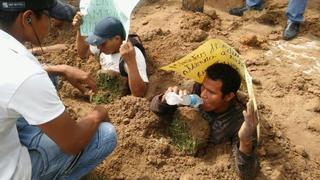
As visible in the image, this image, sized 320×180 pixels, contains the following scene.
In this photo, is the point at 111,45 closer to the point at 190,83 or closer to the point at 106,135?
the point at 190,83

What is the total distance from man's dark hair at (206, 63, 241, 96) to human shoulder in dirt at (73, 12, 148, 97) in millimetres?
673

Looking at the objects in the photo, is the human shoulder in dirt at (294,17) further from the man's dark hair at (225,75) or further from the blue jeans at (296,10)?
the man's dark hair at (225,75)

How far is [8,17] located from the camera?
197cm

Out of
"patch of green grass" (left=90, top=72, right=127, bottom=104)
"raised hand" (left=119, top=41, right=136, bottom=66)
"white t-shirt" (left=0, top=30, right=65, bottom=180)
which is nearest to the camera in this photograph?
"white t-shirt" (left=0, top=30, right=65, bottom=180)

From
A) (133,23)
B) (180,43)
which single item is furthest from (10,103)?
(133,23)

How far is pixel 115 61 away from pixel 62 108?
1.53m

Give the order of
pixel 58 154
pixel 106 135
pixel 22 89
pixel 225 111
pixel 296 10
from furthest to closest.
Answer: pixel 296 10 < pixel 225 111 < pixel 106 135 < pixel 58 154 < pixel 22 89

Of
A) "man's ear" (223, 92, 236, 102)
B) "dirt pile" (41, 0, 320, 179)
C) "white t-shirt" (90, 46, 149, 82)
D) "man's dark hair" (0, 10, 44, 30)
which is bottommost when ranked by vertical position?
"dirt pile" (41, 0, 320, 179)

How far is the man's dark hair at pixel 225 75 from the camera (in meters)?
2.66

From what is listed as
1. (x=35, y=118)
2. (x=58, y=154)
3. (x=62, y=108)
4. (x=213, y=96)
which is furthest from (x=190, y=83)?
(x=35, y=118)

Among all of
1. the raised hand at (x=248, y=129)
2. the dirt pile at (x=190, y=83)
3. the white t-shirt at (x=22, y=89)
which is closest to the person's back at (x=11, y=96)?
the white t-shirt at (x=22, y=89)

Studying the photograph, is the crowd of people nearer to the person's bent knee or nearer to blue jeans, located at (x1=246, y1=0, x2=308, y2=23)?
the person's bent knee

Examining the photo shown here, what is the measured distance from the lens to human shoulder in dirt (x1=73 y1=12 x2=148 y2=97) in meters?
3.16

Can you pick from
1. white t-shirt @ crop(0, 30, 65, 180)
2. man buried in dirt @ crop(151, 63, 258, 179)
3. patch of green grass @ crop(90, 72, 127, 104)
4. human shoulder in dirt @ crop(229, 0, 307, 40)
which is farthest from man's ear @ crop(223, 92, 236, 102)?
human shoulder in dirt @ crop(229, 0, 307, 40)
